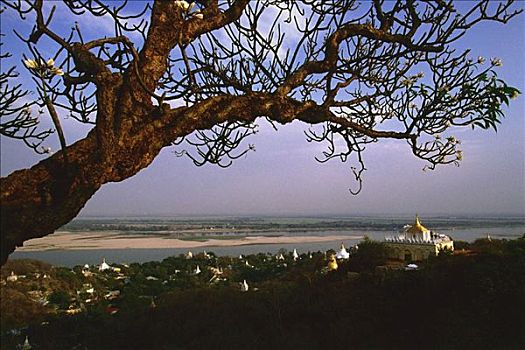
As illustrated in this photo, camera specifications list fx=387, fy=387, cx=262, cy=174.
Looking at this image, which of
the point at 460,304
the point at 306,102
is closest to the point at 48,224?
the point at 306,102

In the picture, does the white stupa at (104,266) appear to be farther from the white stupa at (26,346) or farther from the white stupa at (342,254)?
the white stupa at (342,254)

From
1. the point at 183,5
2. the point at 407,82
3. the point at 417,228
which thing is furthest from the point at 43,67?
the point at 417,228

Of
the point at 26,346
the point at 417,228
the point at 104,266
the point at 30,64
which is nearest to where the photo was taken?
the point at 30,64

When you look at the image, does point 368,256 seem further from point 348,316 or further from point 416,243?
point 348,316

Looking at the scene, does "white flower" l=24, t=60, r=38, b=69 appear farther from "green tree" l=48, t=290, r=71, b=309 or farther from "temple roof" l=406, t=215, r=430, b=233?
"temple roof" l=406, t=215, r=430, b=233

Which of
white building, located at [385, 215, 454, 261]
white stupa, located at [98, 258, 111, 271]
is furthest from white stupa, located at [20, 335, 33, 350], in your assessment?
white building, located at [385, 215, 454, 261]

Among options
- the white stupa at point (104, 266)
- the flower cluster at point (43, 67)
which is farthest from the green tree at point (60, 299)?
the flower cluster at point (43, 67)

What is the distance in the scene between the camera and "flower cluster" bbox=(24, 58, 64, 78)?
4.30 ft

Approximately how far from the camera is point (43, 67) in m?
1.37

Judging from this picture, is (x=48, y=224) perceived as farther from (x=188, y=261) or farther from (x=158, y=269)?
(x=188, y=261)

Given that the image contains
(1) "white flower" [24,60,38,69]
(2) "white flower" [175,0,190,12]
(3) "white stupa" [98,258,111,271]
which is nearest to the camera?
(1) "white flower" [24,60,38,69]

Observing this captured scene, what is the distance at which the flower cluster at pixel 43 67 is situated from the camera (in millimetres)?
1311

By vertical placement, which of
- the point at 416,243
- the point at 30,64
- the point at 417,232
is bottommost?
the point at 416,243

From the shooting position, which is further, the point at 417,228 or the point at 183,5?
the point at 417,228
